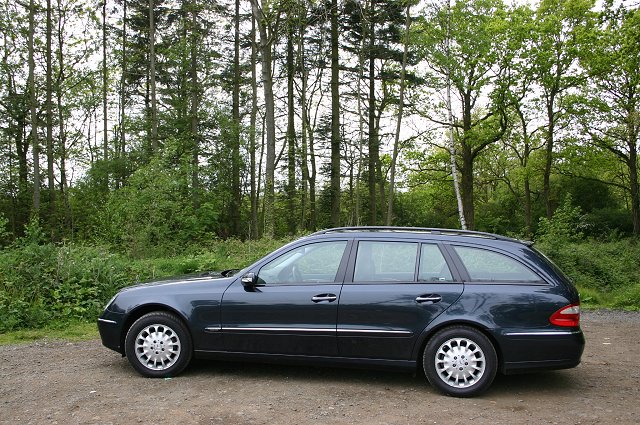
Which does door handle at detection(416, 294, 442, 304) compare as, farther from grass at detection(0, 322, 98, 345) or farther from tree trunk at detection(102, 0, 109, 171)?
tree trunk at detection(102, 0, 109, 171)

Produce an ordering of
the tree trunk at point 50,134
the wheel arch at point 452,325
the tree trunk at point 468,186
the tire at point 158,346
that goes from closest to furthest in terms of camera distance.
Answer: the wheel arch at point 452,325
the tire at point 158,346
the tree trunk at point 50,134
the tree trunk at point 468,186

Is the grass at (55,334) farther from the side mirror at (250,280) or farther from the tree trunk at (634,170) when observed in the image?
the tree trunk at (634,170)

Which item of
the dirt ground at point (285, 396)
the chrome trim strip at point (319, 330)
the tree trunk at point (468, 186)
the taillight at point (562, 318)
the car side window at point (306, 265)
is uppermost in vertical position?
the tree trunk at point (468, 186)

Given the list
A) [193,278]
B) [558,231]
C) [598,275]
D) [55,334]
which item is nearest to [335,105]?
[558,231]

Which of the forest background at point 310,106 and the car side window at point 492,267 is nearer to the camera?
the car side window at point 492,267

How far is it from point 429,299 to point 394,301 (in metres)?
0.34

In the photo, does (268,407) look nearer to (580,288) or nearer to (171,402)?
(171,402)

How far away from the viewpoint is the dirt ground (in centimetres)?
448

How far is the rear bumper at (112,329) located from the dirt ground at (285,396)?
339mm

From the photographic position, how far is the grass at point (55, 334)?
7.57 meters

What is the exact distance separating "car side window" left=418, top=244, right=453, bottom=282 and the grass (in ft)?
16.7

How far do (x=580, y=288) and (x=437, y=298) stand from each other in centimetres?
822

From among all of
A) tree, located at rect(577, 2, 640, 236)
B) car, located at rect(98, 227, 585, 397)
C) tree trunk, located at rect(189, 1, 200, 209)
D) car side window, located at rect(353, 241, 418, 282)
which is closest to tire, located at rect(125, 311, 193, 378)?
car, located at rect(98, 227, 585, 397)

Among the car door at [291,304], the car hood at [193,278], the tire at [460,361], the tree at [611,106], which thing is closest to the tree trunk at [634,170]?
the tree at [611,106]
